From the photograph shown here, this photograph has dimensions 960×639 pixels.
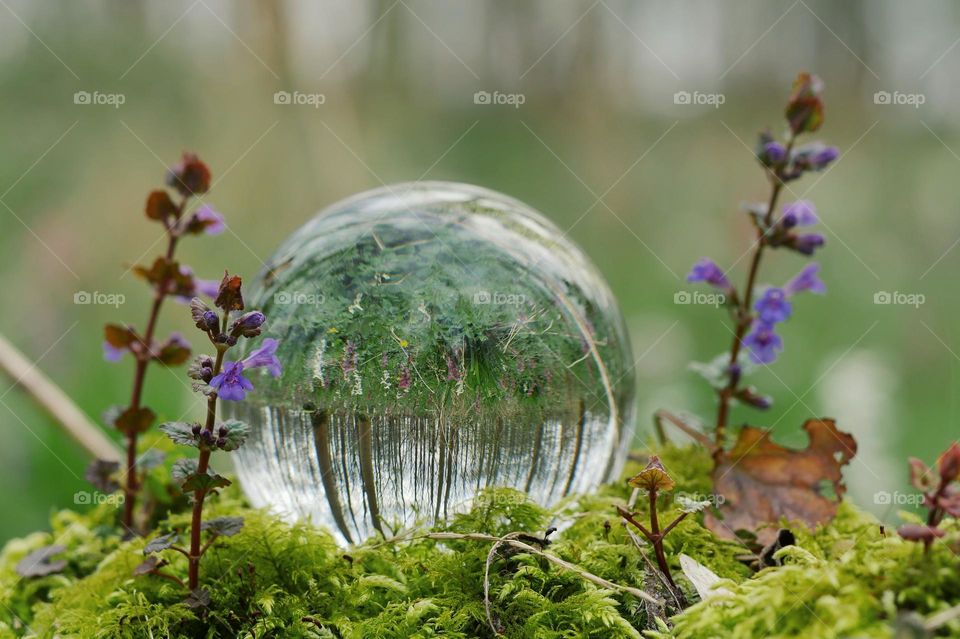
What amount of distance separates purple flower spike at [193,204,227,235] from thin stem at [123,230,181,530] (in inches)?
1.9

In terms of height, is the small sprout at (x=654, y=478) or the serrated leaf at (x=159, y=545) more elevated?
the small sprout at (x=654, y=478)

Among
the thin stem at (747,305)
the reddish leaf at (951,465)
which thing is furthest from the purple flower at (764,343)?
the reddish leaf at (951,465)

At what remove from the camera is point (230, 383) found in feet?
5.33

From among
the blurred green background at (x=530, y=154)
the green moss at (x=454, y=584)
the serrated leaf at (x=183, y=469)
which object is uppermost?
the blurred green background at (x=530, y=154)

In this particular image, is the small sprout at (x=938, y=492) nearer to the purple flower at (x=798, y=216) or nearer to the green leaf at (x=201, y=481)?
the purple flower at (x=798, y=216)

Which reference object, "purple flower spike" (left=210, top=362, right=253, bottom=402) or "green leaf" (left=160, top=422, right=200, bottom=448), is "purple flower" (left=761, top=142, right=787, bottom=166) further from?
"green leaf" (left=160, top=422, right=200, bottom=448)

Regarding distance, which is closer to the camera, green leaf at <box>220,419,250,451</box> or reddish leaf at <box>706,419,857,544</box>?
green leaf at <box>220,419,250,451</box>

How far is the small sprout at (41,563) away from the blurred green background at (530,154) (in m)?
1.65

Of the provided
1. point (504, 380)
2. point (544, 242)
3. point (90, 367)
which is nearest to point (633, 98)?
point (90, 367)

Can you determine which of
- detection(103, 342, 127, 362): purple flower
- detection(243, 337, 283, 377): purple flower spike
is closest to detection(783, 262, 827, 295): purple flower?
detection(243, 337, 283, 377): purple flower spike

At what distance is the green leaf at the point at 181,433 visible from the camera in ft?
5.32

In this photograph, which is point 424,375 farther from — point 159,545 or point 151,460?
point 151,460

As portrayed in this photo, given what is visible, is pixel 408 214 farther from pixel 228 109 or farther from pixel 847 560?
pixel 228 109

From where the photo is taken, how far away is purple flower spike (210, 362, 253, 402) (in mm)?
1609
